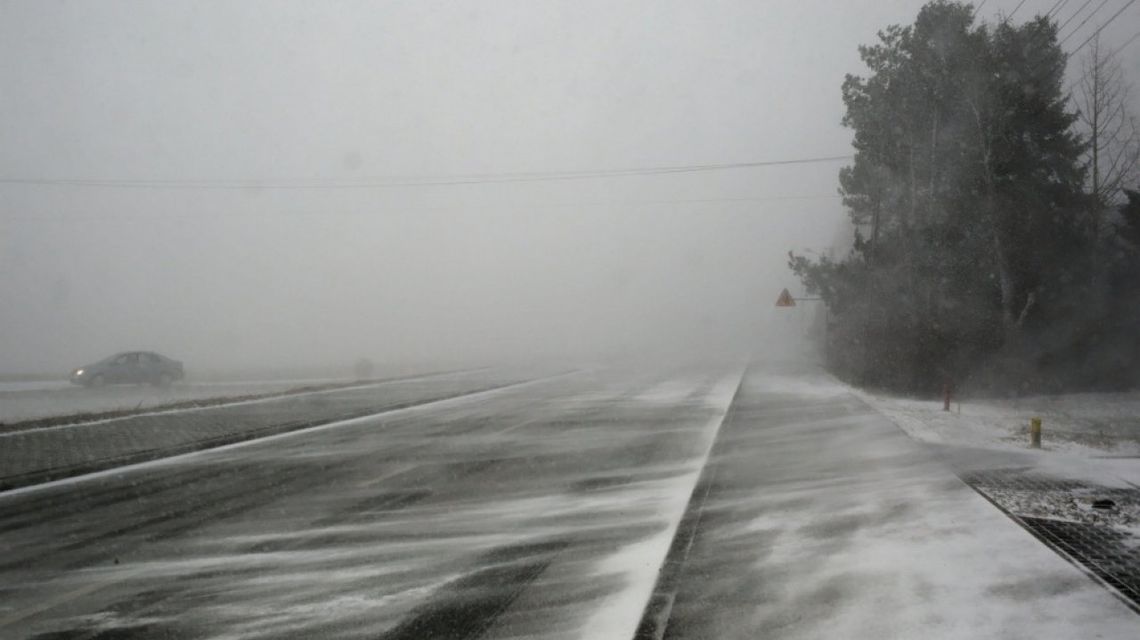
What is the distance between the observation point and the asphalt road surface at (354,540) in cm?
473

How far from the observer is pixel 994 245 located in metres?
22.2

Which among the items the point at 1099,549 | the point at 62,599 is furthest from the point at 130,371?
the point at 1099,549

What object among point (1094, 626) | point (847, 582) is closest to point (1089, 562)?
point (1094, 626)

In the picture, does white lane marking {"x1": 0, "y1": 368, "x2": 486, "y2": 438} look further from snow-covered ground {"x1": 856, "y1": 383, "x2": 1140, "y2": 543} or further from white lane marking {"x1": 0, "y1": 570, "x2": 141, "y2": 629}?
snow-covered ground {"x1": 856, "y1": 383, "x2": 1140, "y2": 543}

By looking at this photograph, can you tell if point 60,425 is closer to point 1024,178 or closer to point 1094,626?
point 1094,626

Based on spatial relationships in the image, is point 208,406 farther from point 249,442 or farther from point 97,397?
point 97,397

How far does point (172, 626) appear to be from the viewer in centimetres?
463

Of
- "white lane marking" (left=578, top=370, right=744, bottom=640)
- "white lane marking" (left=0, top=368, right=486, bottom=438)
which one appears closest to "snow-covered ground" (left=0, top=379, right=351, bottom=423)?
"white lane marking" (left=0, top=368, right=486, bottom=438)

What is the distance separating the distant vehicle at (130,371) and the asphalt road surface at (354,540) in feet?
66.3

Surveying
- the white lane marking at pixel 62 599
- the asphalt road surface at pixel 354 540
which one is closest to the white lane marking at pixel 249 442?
the asphalt road surface at pixel 354 540

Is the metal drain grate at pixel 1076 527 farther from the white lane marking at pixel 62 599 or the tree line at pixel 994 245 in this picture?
the tree line at pixel 994 245

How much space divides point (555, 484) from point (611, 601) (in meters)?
4.07

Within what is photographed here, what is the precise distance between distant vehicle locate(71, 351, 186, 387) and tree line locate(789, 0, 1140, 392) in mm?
24861

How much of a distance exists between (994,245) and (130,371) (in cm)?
2935
